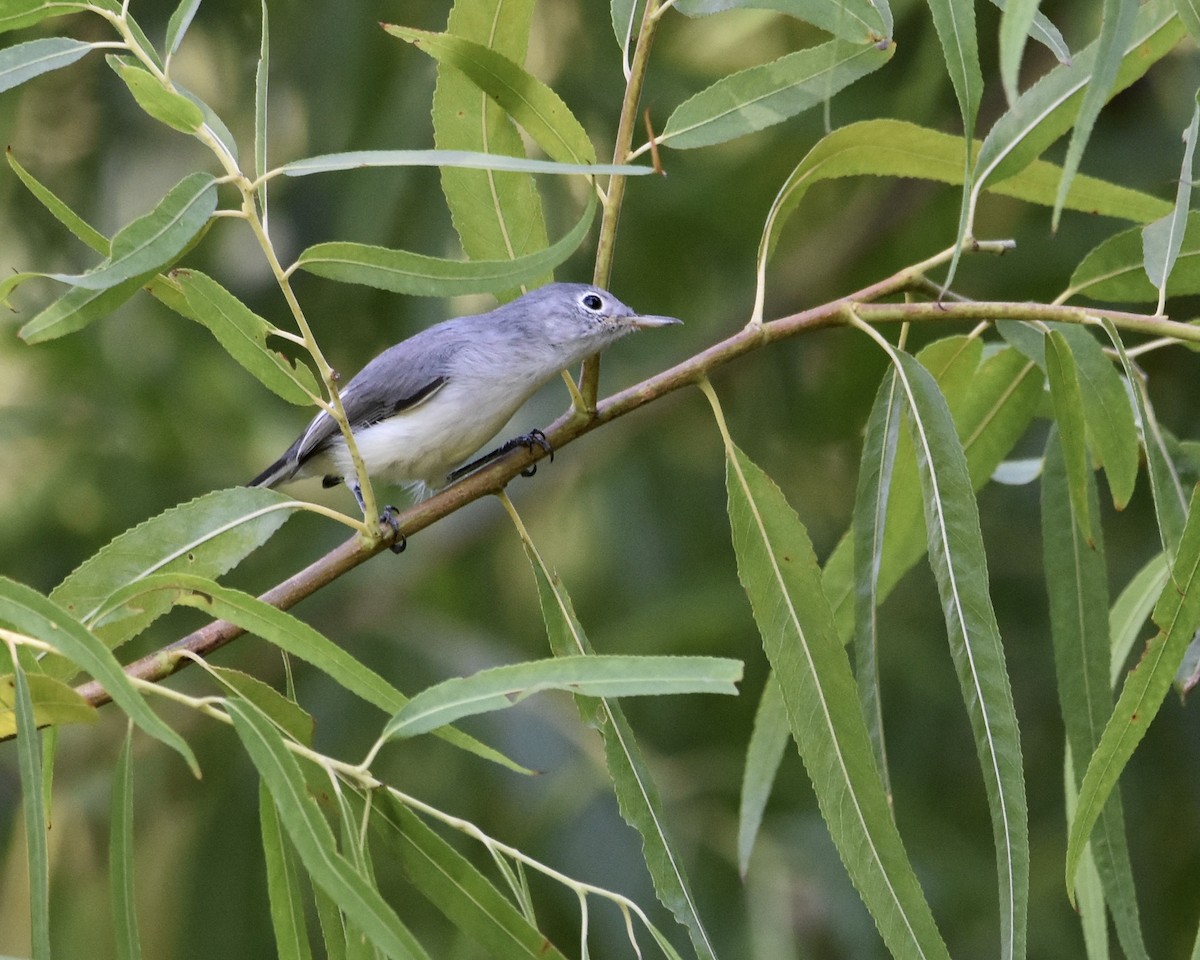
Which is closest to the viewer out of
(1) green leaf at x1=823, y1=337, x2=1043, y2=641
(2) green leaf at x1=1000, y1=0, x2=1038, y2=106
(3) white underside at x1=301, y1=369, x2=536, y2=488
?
(2) green leaf at x1=1000, y1=0, x2=1038, y2=106

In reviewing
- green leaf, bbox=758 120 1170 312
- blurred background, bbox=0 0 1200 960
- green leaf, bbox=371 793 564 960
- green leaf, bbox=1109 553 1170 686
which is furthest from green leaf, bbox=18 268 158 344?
blurred background, bbox=0 0 1200 960

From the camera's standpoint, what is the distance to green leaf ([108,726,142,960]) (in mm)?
1432

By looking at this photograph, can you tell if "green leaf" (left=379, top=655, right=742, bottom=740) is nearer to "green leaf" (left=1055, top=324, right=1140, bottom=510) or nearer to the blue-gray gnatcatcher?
"green leaf" (left=1055, top=324, right=1140, bottom=510)

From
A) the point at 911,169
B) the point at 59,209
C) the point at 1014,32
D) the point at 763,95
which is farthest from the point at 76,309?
the point at 911,169

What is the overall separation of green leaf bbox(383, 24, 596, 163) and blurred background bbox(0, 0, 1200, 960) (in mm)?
1790

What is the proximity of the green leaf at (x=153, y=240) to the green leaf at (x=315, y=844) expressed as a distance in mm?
413

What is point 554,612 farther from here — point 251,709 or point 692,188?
point 692,188

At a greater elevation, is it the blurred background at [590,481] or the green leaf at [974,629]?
the green leaf at [974,629]

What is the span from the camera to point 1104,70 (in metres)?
1.32

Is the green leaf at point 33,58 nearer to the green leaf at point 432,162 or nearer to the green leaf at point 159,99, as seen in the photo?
the green leaf at point 159,99

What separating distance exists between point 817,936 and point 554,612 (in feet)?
7.25

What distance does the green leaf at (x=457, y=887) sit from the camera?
4.80ft

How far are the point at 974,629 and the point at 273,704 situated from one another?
2.52ft

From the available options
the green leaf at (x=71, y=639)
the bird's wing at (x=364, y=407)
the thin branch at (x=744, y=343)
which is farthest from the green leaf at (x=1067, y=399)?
the bird's wing at (x=364, y=407)
